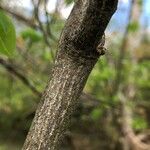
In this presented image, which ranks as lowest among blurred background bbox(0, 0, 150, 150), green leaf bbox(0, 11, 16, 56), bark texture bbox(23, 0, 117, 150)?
bark texture bbox(23, 0, 117, 150)

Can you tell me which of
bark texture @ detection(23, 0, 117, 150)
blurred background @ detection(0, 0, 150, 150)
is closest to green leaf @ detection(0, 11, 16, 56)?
bark texture @ detection(23, 0, 117, 150)

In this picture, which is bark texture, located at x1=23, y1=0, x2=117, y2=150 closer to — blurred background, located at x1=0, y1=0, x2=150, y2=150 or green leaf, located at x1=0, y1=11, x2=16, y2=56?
green leaf, located at x1=0, y1=11, x2=16, y2=56

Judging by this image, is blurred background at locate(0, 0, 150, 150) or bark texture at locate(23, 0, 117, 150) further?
blurred background at locate(0, 0, 150, 150)

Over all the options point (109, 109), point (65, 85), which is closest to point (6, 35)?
point (65, 85)

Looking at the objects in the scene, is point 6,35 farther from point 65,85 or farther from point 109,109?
point 109,109

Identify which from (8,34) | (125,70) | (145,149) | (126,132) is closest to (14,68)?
(8,34)

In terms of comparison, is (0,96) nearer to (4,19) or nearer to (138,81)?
(138,81)
